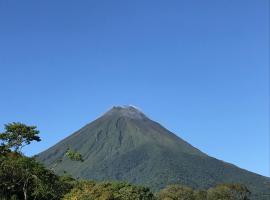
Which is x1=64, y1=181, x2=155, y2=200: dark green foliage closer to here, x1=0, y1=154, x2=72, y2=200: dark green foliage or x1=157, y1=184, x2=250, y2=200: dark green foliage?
x1=0, y1=154, x2=72, y2=200: dark green foliage

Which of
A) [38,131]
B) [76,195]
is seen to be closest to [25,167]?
[76,195]

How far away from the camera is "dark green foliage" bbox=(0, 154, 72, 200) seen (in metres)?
51.3

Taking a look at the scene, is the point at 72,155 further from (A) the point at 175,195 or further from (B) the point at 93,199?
(A) the point at 175,195

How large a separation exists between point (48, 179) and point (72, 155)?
121 inches

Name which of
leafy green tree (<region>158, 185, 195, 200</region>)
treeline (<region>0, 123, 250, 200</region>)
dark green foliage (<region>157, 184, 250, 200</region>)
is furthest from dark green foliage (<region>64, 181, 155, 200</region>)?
dark green foliage (<region>157, 184, 250, 200</region>)

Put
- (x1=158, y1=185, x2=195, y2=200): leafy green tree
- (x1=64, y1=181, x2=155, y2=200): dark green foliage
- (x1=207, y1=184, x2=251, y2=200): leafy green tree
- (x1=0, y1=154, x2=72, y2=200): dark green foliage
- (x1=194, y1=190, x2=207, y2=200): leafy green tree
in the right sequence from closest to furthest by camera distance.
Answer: (x1=0, y1=154, x2=72, y2=200): dark green foliage
(x1=64, y1=181, x2=155, y2=200): dark green foliage
(x1=158, y1=185, x2=195, y2=200): leafy green tree
(x1=194, y1=190, x2=207, y2=200): leafy green tree
(x1=207, y1=184, x2=251, y2=200): leafy green tree

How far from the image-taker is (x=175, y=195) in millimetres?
108562

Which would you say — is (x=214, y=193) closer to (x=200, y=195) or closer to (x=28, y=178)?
(x=200, y=195)

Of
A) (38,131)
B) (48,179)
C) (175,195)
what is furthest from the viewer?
(175,195)

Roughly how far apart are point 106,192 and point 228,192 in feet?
204

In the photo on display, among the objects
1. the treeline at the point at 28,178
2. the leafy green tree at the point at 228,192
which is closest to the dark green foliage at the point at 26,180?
the treeline at the point at 28,178

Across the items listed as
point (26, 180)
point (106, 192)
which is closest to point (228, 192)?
point (106, 192)

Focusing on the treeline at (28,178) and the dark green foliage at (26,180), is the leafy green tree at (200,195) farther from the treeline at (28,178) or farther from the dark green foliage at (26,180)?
the dark green foliage at (26,180)

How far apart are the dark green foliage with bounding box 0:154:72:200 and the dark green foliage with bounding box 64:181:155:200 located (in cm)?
188
